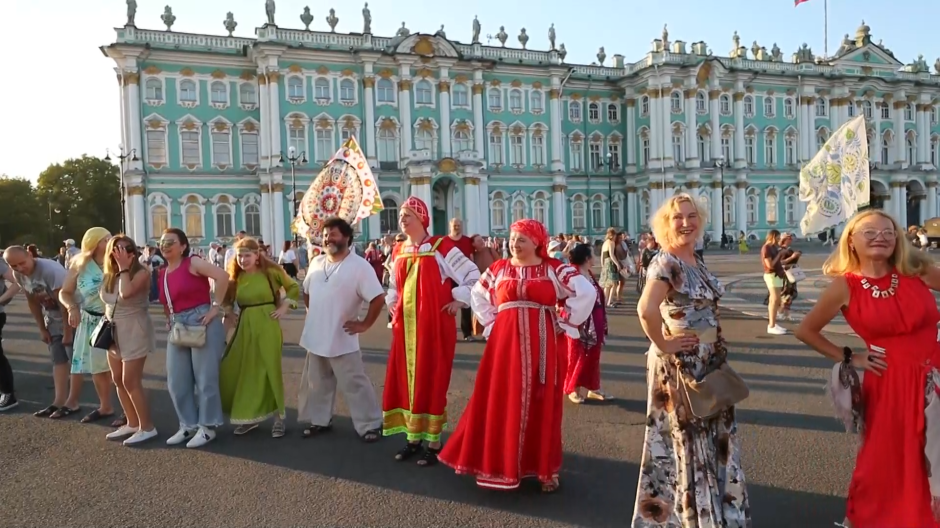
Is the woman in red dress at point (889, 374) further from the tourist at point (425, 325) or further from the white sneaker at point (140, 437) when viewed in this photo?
the white sneaker at point (140, 437)

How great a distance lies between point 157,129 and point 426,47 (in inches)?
637

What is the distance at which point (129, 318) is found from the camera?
6035 mm

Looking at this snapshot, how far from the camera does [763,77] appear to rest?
5022 centimetres

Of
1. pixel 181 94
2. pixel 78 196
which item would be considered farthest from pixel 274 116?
pixel 78 196

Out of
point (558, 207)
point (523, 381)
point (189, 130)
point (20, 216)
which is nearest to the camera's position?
point (523, 381)

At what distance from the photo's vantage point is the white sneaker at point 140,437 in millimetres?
6148

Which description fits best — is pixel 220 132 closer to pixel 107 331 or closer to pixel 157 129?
pixel 157 129

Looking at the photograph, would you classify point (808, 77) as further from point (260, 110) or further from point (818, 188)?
point (818, 188)

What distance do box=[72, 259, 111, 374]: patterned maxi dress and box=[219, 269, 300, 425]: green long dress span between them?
1385 mm

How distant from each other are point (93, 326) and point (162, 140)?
3505 centimetres

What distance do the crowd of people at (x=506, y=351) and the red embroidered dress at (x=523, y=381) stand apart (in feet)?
0.04

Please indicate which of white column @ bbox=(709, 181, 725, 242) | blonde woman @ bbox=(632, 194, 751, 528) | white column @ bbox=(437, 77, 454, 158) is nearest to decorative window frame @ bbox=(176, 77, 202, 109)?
white column @ bbox=(437, 77, 454, 158)

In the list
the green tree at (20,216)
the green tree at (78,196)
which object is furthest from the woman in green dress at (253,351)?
the green tree at (78,196)

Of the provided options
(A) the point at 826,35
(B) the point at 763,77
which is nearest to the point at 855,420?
(A) the point at 826,35
